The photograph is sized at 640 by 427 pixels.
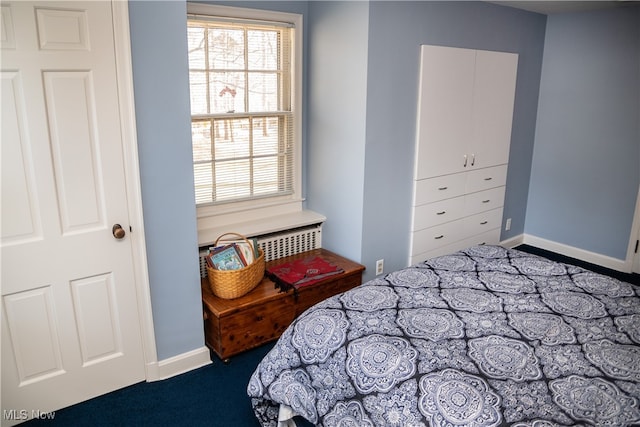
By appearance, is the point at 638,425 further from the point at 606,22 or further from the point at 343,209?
the point at 606,22

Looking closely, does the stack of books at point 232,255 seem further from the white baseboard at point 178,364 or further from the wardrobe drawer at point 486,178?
the wardrobe drawer at point 486,178

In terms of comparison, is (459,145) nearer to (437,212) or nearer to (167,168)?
(437,212)

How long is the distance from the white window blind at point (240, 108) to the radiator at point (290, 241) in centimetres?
33

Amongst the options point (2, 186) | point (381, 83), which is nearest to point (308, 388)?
point (2, 186)

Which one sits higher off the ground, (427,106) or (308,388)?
(427,106)

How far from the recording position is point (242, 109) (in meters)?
3.26

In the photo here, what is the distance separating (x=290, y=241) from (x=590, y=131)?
280 centimetres

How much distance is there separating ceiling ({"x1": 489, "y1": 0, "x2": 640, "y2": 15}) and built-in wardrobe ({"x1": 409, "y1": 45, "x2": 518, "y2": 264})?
15.0 inches

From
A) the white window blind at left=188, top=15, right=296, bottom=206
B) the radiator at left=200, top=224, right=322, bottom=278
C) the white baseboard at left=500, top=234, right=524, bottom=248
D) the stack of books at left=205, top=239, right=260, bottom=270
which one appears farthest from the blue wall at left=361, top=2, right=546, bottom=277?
the white baseboard at left=500, top=234, right=524, bottom=248

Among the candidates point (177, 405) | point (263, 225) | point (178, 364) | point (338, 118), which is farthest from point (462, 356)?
point (338, 118)

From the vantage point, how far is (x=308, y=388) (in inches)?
78.0

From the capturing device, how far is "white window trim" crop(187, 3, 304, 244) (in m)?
3.06

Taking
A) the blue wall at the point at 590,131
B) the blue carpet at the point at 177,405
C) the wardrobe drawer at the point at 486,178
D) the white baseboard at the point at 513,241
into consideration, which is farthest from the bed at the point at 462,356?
the white baseboard at the point at 513,241

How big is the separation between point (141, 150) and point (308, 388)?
1.33 metres
